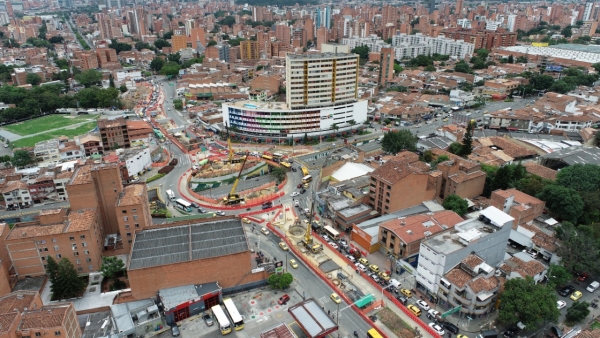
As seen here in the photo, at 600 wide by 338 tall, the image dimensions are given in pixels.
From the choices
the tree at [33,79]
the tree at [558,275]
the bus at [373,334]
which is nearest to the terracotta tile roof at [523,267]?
the tree at [558,275]

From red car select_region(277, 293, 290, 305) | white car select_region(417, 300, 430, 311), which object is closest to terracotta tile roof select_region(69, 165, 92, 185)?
red car select_region(277, 293, 290, 305)

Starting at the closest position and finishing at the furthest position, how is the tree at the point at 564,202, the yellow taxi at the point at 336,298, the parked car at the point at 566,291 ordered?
the yellow taxi at the point at 336,298
the parked car at the point at 566,291
the tree at the point at 564,202

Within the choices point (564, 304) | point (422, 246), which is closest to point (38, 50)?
point (422, 246)

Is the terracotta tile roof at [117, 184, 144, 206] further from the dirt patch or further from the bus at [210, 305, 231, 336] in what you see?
the dirt patch

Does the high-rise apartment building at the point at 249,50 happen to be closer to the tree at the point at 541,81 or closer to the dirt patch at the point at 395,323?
the tree at the point at 541,81

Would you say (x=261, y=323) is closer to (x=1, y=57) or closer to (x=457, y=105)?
(x=457, y=105)

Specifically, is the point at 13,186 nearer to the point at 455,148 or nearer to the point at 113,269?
the point at 113,269
